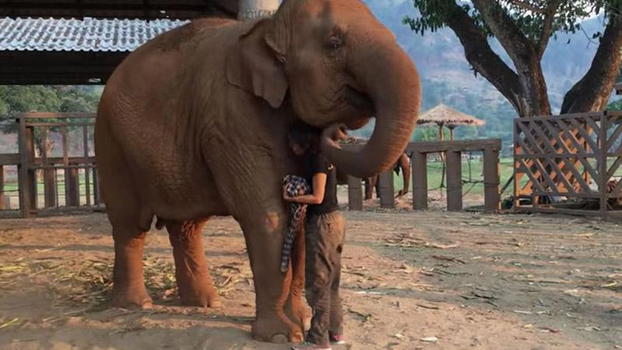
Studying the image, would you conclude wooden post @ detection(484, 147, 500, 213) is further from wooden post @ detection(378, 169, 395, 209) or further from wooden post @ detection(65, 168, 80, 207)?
wooden post @ detection(65, 168, 80, 207)

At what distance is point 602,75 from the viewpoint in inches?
539

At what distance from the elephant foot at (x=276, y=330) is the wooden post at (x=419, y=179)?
9026mm

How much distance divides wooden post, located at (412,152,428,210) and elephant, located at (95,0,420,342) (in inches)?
321

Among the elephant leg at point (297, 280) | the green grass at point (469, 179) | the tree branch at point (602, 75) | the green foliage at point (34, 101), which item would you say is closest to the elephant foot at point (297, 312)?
the elephant leg at point (297, 280)

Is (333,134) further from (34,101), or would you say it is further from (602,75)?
(34,101)

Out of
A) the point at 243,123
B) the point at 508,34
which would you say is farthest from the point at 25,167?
the point at 508,34

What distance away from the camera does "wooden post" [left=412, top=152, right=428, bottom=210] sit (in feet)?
41.1

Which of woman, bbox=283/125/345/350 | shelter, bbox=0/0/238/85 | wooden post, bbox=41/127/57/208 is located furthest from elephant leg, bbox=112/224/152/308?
wooden post, bbox=41/127/57/208

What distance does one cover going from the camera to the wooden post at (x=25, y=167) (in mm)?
11336

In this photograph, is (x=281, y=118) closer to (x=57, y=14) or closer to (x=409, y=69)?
(x=409, y=69)

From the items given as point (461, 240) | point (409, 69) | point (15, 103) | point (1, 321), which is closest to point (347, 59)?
point (409, 69)

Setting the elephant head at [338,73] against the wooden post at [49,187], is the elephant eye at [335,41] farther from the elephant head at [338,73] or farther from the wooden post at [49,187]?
the wooden post at [49,187]

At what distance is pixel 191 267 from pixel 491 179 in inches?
332

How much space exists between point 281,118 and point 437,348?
1610mm
